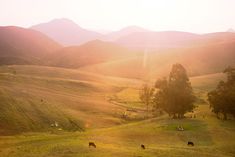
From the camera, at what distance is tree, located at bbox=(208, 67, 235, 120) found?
79.9 m

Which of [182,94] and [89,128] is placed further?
[182,94]

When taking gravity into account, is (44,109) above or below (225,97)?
below

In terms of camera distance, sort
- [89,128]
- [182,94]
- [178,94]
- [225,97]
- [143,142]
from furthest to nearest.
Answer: [178,94] → [182,94] → [89,128] → [225,97] → [143,142]

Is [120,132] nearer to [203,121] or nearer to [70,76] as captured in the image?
[203,121]

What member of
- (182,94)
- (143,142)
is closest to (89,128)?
(182,94)

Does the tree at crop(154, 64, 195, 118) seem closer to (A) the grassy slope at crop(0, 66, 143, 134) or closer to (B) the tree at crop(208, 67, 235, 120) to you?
(B) the tree at crop(208, 67, 235, 120)

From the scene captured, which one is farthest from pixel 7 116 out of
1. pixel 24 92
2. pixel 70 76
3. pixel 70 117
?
pixel 70 76

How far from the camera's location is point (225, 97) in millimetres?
80812

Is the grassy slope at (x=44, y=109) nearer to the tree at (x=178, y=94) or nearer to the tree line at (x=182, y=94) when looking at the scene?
the tree at (x=178, y=94)

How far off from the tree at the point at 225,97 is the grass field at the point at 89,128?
3.31 metres


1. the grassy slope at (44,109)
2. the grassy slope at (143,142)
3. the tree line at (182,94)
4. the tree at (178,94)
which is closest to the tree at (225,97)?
the tree line at (182,94)

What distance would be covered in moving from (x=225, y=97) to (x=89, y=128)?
31996mm

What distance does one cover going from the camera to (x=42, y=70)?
623ft

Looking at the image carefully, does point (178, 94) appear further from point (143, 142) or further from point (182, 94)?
point (143, 142)
